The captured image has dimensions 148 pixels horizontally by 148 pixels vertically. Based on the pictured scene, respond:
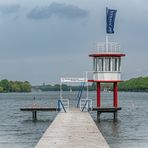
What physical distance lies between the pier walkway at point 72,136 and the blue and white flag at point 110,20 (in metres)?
17.0

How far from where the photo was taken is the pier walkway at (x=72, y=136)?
27227 mm

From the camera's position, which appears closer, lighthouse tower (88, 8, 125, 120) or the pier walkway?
the pier walkway

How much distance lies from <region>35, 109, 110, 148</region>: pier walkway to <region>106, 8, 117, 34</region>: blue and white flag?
669 inches

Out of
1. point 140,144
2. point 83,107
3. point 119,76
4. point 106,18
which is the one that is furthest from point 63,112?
point 140,144

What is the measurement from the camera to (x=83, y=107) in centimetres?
5169

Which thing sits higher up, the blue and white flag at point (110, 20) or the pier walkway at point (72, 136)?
the blue and white flag at point (110, 20)

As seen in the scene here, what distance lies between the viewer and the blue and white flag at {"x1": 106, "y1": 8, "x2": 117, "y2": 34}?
178 feet

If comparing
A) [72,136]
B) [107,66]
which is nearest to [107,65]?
[107,66]

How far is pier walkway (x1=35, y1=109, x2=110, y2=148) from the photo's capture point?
2723cm

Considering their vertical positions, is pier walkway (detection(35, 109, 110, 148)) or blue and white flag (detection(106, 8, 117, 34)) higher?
blue and white flag (detection(106, 8, 117, 34))

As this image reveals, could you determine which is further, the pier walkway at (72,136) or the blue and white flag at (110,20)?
Result: the blue and white flag at (110,20)

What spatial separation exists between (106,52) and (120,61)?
5.15 feet

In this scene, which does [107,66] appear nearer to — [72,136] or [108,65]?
[108,65]

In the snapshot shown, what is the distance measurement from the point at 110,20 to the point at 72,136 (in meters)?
25.6
